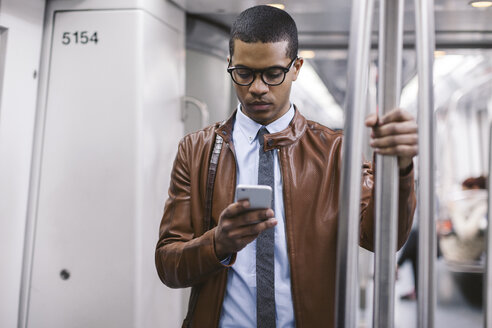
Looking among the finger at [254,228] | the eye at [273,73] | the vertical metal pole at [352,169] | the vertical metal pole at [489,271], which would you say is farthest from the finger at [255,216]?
the vertical metal pole at [489,271]

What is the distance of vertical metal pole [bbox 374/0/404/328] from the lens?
1034 mm

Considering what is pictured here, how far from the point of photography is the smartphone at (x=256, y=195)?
1.31 metres

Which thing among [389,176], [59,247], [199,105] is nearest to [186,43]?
[199,105]

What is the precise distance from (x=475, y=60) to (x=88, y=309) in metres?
7.21

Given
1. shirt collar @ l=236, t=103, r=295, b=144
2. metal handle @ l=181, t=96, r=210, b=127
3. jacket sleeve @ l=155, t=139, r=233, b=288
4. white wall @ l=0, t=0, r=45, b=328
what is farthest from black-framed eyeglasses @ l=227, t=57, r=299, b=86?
metal handle @ l=181, t=96, r=210, b=127

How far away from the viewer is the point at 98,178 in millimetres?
→ 2715

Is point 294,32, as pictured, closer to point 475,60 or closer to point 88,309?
point 88,309

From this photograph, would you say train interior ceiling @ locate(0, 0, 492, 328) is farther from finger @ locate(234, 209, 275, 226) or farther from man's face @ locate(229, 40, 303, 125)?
finger @ locate(234, 209, 275, 226)

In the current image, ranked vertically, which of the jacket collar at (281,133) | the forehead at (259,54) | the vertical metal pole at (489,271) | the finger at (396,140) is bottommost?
the vertical metal pole at (489,271)

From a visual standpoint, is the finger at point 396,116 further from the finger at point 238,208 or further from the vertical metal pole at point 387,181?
the finger at point 238,208

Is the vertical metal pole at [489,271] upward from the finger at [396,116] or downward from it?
downward

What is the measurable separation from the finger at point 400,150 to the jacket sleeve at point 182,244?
641 mm

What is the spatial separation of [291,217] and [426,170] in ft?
2.24

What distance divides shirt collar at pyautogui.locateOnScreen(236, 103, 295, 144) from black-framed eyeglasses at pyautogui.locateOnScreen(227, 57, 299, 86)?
0.18 m
